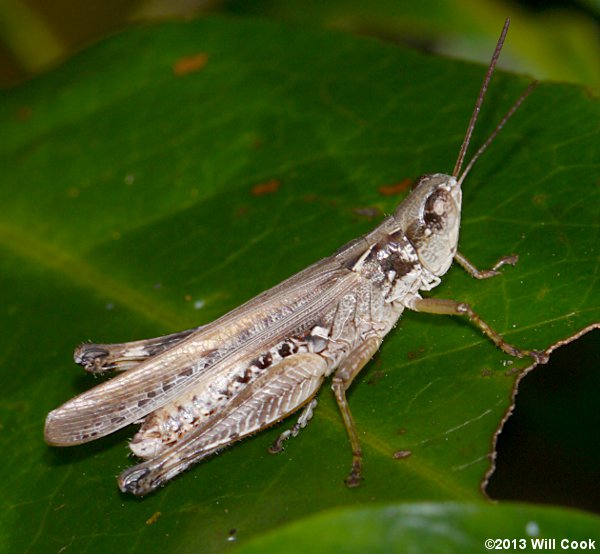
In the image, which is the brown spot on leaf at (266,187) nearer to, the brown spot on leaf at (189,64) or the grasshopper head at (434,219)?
the grasshopper head at (434,219)

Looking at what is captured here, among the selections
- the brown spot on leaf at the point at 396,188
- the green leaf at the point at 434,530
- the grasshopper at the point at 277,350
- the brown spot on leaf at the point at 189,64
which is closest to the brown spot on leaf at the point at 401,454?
the grasshopper at the point at 277,350

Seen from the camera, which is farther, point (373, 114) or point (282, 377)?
point (373, 114)

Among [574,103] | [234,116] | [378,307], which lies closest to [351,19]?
[234,116]

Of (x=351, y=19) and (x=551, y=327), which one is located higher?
(x=351, y=19)

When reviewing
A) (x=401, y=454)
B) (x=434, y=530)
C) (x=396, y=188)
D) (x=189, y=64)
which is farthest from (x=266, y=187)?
(x=434, y=530)

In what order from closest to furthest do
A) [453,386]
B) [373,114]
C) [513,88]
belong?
[453,386]
[513,88]
[373,114]

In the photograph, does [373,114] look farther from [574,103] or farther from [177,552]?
[177,552]

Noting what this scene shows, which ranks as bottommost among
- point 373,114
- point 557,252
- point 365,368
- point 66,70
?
point 365,368
